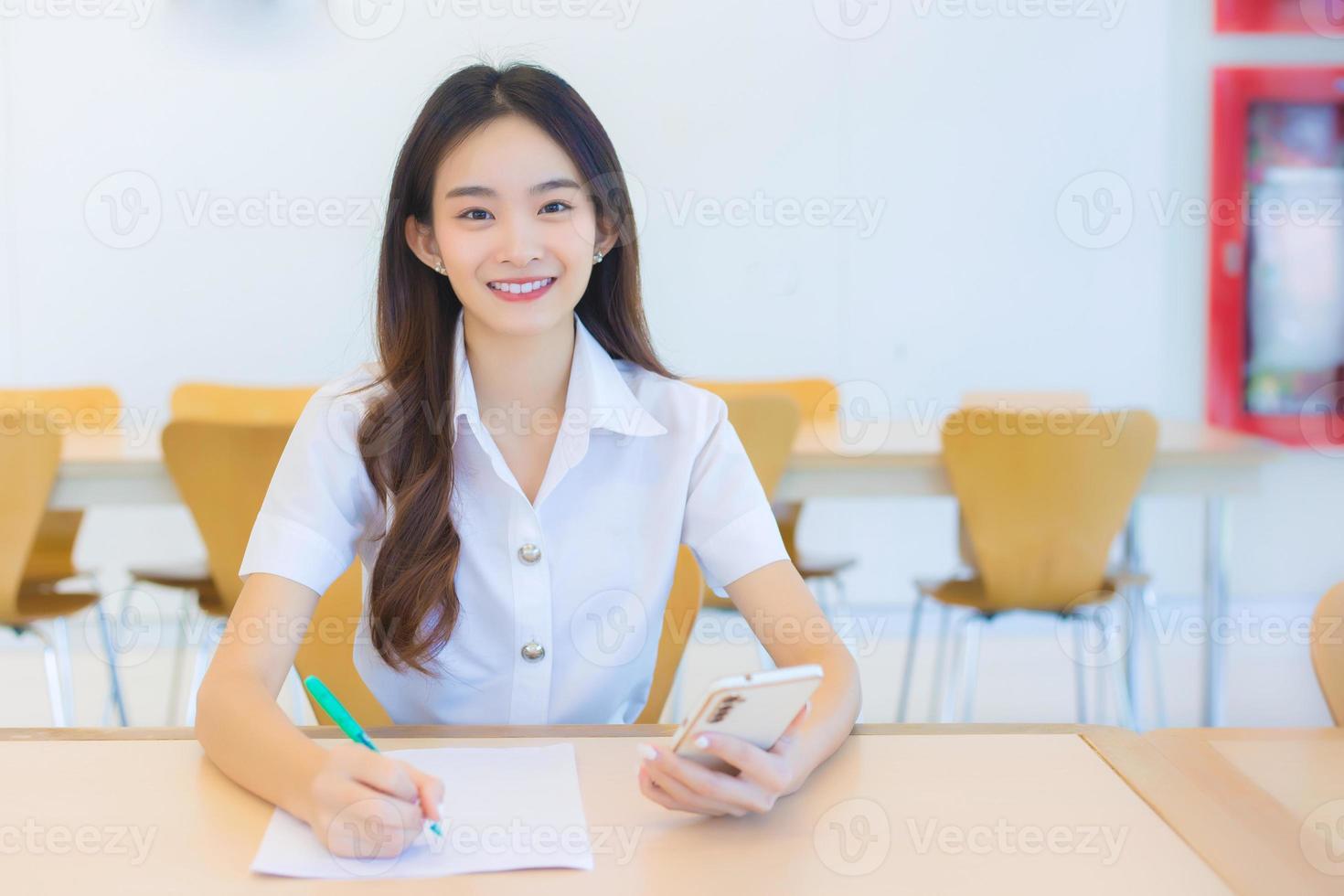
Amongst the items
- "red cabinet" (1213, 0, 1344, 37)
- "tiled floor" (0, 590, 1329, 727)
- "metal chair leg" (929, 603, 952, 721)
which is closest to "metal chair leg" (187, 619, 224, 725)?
"tiled floor" (0, 590, 1329, 727)

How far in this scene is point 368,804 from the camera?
0.88m

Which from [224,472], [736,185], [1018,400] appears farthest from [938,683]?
[224,472]

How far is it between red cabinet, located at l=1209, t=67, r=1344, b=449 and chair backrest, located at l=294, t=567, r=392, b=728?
144 inches

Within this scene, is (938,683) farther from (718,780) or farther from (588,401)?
(718,780)

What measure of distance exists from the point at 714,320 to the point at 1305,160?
2.08m

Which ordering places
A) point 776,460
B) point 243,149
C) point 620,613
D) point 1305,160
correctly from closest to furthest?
point 620,613 < point 776,460 < point 243,149 < point 1305,160

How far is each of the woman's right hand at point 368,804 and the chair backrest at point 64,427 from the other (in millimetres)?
2131

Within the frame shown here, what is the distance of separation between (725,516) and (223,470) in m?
1.29

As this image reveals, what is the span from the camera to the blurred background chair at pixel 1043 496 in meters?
2.60

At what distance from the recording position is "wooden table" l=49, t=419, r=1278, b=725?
2518mm

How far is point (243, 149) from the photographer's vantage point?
4.13m

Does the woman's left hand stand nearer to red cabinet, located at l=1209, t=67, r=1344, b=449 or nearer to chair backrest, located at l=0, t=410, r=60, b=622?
chair backrest, located at l=0, t=410, r=60, b=622

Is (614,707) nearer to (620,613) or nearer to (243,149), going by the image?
(620,613)

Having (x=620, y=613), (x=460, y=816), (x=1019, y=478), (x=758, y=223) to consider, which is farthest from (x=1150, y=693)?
(x=460, y=816)
